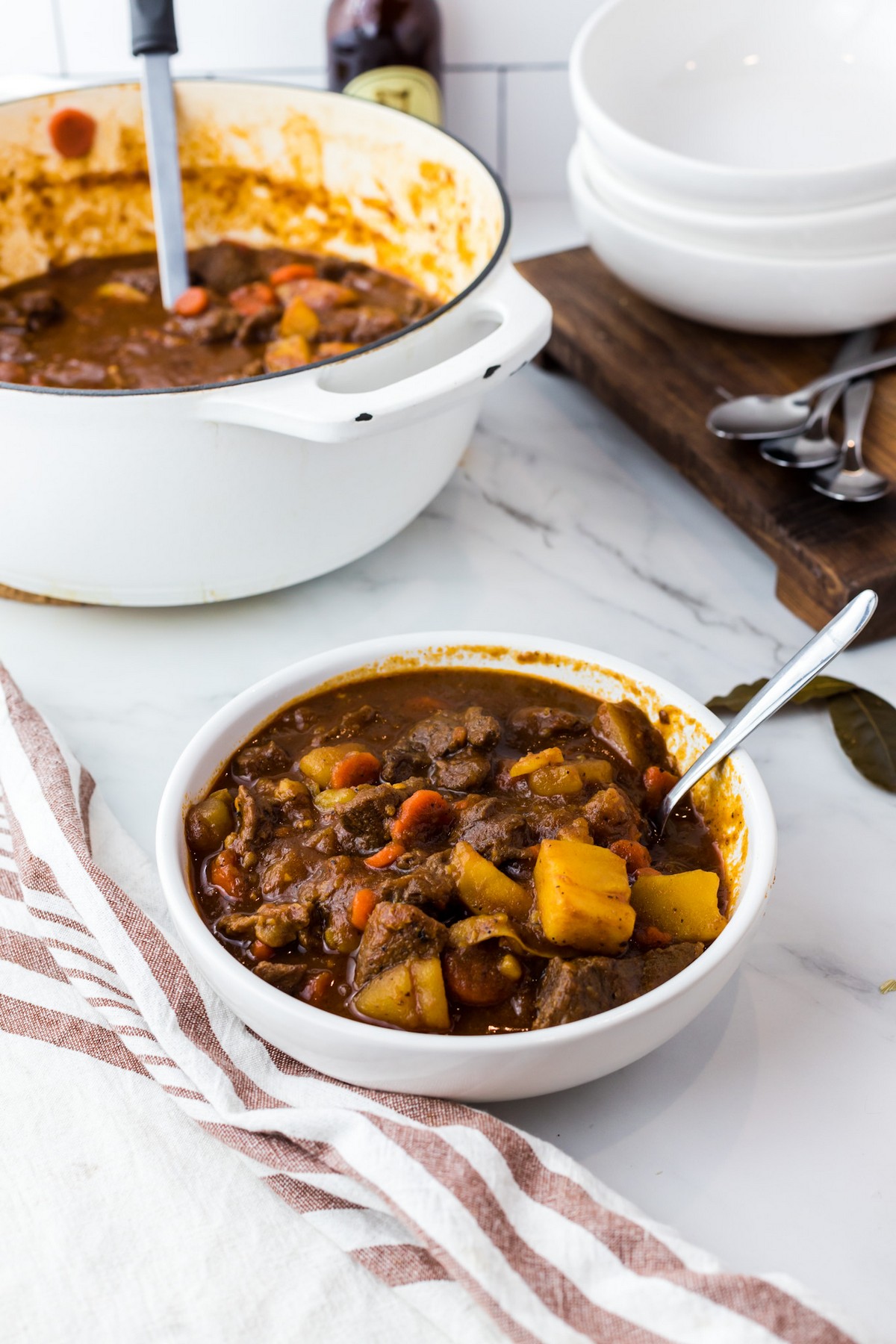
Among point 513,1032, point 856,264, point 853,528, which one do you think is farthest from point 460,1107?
point 856,264

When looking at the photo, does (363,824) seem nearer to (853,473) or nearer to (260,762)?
(260,762)

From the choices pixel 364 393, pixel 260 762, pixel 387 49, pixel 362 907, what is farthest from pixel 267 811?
pixel 387 49

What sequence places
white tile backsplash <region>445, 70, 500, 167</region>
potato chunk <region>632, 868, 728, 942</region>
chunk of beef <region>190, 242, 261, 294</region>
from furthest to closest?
white tile backsplash <region>445, 70, 500, 167</region> → chunk of beef <region>190, 242, 261, 294</region> → potato chunk <region>632, 868, 728, 942</region>

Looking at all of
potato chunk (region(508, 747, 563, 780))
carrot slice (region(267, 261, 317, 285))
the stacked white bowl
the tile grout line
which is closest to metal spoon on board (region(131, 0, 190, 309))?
carrot slice (region(267, 261, 317, 285))

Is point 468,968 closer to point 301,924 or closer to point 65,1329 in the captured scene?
point 301,924

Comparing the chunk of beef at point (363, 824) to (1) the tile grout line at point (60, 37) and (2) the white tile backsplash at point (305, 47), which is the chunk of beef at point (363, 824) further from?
(1) the tile grout line at point (60, 37)

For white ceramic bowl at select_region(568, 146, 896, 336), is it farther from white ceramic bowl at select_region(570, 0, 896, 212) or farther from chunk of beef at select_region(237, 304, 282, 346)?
chunk of beef at select_region(237, 304, 282, 346)
